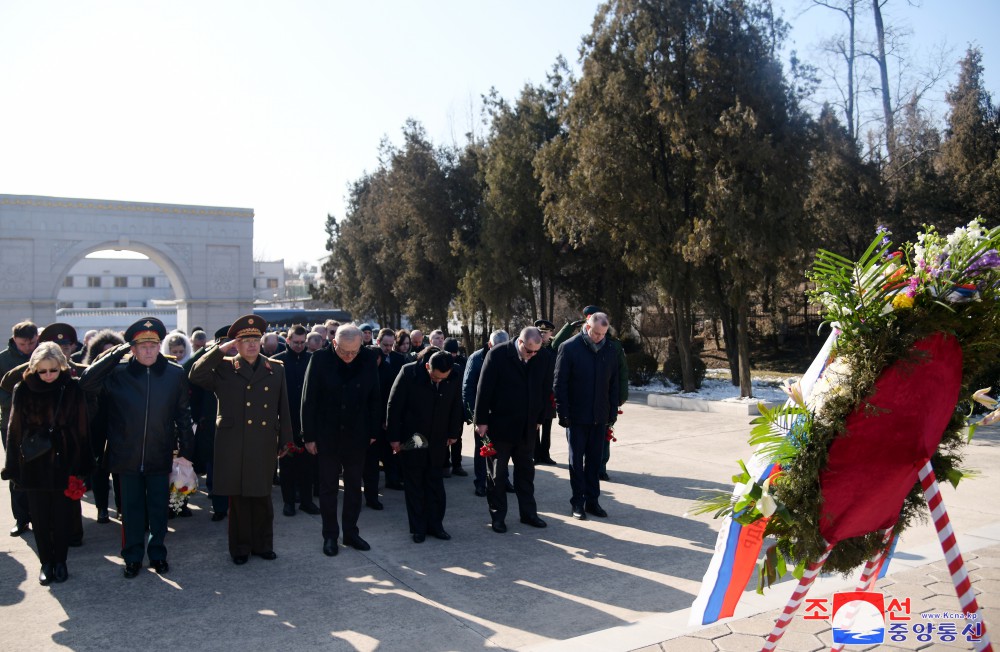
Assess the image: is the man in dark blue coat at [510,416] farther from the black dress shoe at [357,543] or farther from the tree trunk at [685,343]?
the tree trunk at [685,343]

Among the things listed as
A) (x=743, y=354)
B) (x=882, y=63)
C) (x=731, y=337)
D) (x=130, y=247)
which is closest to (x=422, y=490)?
(x=743, y=354)

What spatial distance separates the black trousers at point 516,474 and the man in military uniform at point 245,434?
78.4 inches

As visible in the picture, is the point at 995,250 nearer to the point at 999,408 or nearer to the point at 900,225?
the point at 999,408

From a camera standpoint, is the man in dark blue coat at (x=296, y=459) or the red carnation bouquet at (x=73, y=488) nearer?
the red carnation bouquet at (x=73, y=488)

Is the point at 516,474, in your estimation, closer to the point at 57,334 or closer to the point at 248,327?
the point at 248,327

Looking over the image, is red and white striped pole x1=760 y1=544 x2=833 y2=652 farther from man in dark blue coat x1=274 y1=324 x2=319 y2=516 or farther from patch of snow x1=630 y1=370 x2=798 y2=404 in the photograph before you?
patch of snow x1=630 y1=370 x2=798 y2=404

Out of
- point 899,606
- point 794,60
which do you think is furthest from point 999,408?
point 794,60

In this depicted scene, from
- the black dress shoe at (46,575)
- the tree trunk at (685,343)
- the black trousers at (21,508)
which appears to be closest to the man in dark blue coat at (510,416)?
the black dress shoe at (46,575)

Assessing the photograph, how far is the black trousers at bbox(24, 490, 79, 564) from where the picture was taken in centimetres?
575

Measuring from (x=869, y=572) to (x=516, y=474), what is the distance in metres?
3.80

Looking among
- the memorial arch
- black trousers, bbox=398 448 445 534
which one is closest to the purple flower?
black trousers, bbox=398 448 445 534

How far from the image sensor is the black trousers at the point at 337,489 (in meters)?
6.58

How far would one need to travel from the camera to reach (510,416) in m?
7.28

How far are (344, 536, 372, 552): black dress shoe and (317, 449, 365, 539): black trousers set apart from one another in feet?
0.09
